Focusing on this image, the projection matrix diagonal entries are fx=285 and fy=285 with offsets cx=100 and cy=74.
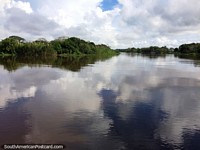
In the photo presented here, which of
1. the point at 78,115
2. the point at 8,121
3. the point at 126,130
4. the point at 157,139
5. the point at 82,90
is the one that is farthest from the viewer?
the point at 82,90

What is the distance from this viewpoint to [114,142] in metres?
12.7

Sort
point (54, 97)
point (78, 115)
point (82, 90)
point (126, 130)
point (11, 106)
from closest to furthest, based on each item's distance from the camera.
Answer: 1. point (126, 130)
2. point (78, 115)
3. point (11, 106)
4. point (54, 97)
5. point (82, 90)

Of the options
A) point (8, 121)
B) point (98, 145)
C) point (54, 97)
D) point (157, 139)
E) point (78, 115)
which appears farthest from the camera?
point (54, 97)

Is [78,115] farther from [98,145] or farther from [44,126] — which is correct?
[98,145]

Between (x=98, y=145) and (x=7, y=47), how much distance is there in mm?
95490

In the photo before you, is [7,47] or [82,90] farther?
[7,47]

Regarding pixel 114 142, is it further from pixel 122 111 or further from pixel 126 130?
pixel 122 111

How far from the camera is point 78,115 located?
16.8 meters

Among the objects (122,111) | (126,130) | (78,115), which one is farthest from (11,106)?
(126,130)

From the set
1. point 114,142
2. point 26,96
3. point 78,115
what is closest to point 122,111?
point 78,115

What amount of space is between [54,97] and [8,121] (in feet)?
21.8

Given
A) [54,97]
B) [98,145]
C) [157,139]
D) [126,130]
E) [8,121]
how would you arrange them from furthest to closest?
[54,97] < [8,121] < [126,130] < [157,139] < [98,145]

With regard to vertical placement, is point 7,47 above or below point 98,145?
above

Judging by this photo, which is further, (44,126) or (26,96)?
(26,96)
